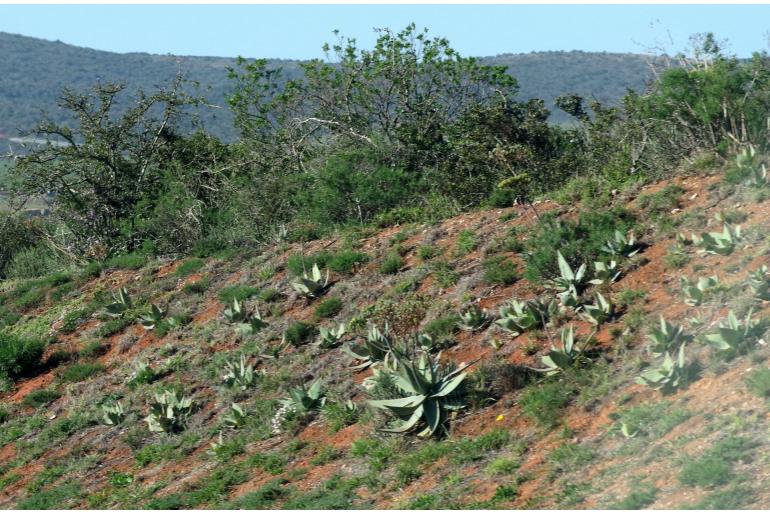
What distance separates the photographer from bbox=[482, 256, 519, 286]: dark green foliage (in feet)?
42.1

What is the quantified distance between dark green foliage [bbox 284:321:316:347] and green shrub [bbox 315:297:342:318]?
32 cm

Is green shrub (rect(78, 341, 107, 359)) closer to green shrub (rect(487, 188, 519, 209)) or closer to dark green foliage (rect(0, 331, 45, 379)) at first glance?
dark green foliage (rect(0, 331, 45, 379))

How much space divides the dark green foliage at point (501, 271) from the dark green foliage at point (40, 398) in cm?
609

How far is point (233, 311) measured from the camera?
14984 mm

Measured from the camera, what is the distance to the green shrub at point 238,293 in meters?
15.7

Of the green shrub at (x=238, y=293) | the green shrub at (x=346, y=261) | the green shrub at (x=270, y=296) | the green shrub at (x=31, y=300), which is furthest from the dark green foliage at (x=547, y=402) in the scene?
the green shrub at (x=31, y=300)

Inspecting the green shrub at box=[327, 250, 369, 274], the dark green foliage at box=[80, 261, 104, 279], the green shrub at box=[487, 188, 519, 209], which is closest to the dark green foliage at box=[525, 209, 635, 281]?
the green shrub at box=[487, 188, 519, 209]

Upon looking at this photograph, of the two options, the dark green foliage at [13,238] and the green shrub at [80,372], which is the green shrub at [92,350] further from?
the dark green foliage at [13,238]

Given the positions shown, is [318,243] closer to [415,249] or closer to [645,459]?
[415,249]

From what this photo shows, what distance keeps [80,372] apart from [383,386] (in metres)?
6.29

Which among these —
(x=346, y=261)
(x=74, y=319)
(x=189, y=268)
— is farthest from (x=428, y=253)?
(x=74, y=319)

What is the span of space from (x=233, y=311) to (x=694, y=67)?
6.95 meters

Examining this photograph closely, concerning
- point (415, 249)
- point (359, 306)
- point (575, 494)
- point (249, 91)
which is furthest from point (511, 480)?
point (249, 91)

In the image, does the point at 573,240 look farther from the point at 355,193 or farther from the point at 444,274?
the point at 355,193
